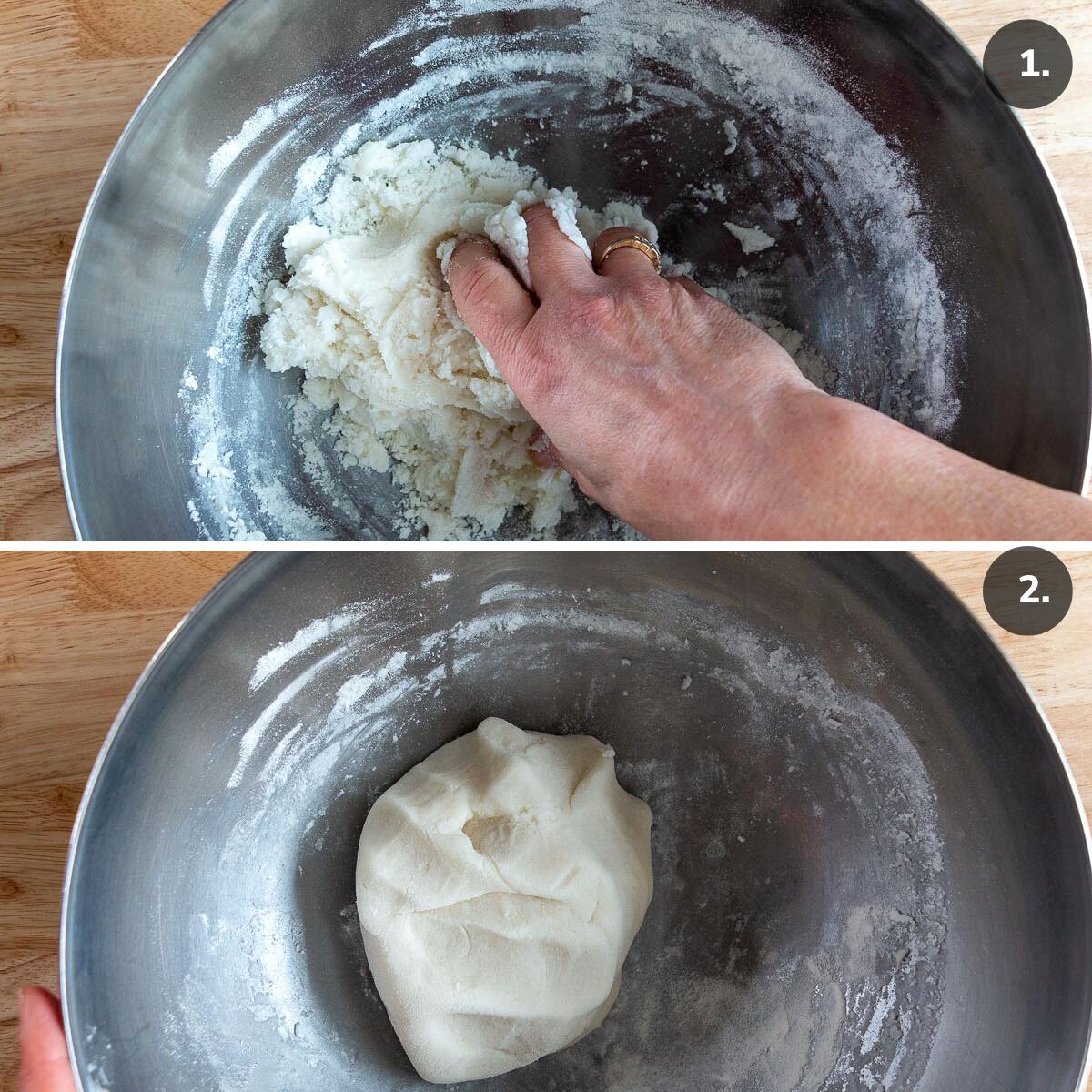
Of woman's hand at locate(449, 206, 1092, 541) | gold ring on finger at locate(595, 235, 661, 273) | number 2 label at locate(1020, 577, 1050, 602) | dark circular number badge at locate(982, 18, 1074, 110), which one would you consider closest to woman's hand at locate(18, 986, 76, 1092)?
woman's hand at locate(449, 206, 1092, 541)

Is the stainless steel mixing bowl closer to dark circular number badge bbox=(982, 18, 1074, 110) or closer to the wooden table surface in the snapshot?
the wooden table surface

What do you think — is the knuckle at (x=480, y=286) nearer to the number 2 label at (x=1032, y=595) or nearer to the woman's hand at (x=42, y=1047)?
the number 2 label at (x=1032, y=595)

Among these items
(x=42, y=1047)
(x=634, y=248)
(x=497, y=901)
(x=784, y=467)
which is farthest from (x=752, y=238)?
(x=42, y=1047)

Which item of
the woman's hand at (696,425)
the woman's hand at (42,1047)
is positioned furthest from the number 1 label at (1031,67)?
the woman's hand at (42,1047)

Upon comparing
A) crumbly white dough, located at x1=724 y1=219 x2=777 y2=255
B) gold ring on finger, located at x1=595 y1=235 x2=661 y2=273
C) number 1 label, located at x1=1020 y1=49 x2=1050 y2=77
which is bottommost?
gold ring on finger, located at x1=595 y1=235 x2=661 y2=273

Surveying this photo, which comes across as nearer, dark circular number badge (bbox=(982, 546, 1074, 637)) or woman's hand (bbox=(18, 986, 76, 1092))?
woman's hand (bbox=(18, 986, 76, 1092))

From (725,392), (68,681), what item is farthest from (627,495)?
(68,681)

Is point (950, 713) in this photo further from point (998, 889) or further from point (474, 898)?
point (474, 898)
